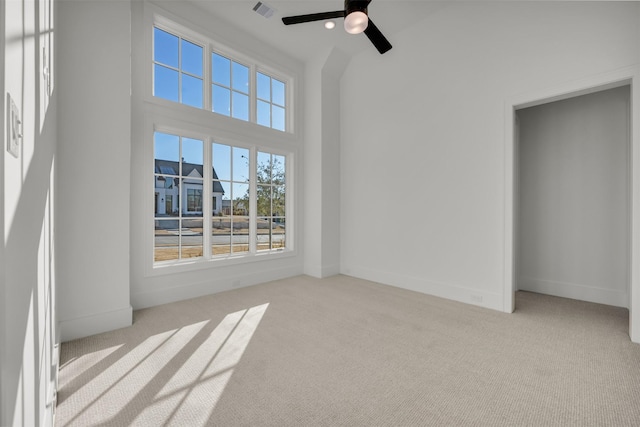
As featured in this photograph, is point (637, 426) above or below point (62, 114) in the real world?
below

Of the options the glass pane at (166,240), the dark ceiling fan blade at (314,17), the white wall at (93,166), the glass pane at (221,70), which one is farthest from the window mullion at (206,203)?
the dark ceiling fan blade at (314,17)

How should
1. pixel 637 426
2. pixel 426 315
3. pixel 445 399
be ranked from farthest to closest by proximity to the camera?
pixel 426 315 → pixel 445 399 → pixel 637 426

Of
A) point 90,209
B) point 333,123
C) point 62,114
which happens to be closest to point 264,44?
point 333,123

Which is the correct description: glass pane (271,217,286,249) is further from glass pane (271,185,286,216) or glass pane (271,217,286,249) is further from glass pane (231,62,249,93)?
glass pane (231,62,249,93)

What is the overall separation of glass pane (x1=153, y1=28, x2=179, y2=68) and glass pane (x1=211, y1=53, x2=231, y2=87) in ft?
1.64

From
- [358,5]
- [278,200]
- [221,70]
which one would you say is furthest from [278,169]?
[358,5]

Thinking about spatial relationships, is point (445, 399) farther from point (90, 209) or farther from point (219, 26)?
point (219, 26)

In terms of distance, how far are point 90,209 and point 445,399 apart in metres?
3.23

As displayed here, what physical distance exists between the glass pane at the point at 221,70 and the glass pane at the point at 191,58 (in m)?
0.18

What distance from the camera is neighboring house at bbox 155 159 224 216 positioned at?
3.70 m

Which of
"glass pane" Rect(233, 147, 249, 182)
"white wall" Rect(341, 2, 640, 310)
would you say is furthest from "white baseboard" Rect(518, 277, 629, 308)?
"glass pane" Rect(233, 147, 249, 182)

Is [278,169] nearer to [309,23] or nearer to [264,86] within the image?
[264,86]

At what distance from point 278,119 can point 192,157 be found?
169 cm

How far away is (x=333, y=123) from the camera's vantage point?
5.11 m
